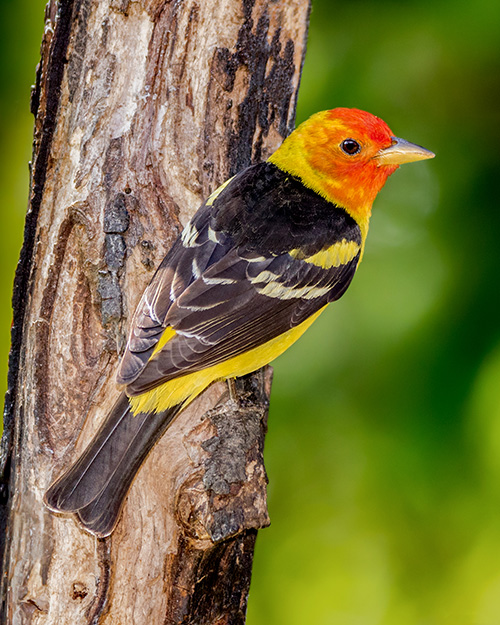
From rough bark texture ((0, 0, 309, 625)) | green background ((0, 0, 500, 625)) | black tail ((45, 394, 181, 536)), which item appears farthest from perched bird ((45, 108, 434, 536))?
→ green background ((0, 0, 500, 625))

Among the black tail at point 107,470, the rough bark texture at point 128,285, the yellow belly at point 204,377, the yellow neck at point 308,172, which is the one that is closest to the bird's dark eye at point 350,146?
the yellow neck at point 308,172

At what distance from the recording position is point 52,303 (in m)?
3.25

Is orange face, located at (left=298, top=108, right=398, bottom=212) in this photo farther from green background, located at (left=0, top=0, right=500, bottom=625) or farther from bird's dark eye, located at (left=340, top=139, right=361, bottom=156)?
green background, located at (left=0, top=0, right=500, bottom=625)

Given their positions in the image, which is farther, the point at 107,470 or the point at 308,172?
the point at 308,172

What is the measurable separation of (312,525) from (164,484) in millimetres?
1678

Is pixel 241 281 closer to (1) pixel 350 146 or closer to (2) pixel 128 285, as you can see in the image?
(2) pixel 128 285

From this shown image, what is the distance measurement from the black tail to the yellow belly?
7 cm

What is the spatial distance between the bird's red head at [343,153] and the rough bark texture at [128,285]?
0.21 meters

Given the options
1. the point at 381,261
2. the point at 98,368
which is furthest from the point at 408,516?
the point at 98,368

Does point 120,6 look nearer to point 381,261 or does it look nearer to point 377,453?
point 381,261

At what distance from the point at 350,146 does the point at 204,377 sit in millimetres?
1497

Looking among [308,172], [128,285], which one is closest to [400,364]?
[308,172]

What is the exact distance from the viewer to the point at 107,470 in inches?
114

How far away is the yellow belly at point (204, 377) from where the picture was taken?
3.09 m
